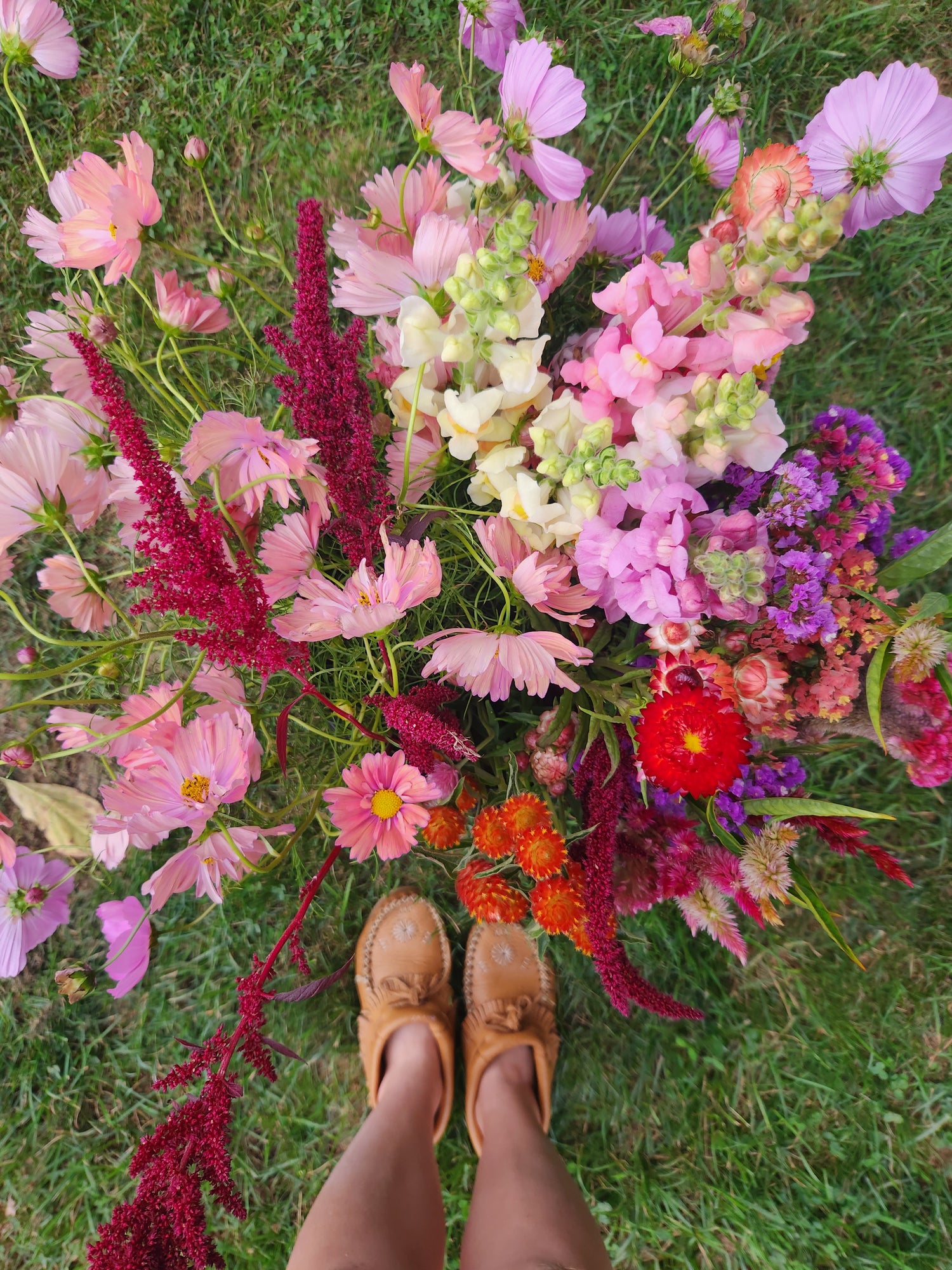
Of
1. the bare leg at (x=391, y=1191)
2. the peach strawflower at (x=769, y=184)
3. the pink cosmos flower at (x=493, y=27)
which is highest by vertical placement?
the pink cosmos flower at (x=493, y=27)

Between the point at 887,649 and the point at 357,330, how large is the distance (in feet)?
2.12

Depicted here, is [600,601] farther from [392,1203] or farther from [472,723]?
[392,1203]

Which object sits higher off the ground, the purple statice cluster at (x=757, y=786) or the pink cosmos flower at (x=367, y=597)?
the pink cosmos flower at (x=367, y=597)

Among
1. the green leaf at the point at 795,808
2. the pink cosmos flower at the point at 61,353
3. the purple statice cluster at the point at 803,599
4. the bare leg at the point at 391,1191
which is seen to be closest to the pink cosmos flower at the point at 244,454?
the pink cosmos flower at the point at 61,353

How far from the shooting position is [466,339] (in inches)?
27.4

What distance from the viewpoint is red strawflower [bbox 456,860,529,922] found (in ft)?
3.62

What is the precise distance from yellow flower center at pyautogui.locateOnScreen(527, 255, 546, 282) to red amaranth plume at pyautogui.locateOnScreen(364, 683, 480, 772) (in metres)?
0.48

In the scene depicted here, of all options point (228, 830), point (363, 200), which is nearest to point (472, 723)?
point (228, 830)

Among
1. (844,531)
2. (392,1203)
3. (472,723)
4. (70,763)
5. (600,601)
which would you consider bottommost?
(392,1203)

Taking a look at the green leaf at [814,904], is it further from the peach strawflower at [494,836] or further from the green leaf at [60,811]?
the green leaf at [60,811]

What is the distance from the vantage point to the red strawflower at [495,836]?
1034mm

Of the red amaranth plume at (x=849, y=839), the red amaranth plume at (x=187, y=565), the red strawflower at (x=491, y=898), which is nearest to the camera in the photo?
the red amaranth plume at (x=187, y=565)

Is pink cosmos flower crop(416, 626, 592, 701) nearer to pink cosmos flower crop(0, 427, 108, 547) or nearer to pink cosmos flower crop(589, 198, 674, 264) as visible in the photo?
pink cosmos flower crop(0, 427, 108, 547)

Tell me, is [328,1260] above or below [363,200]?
below
